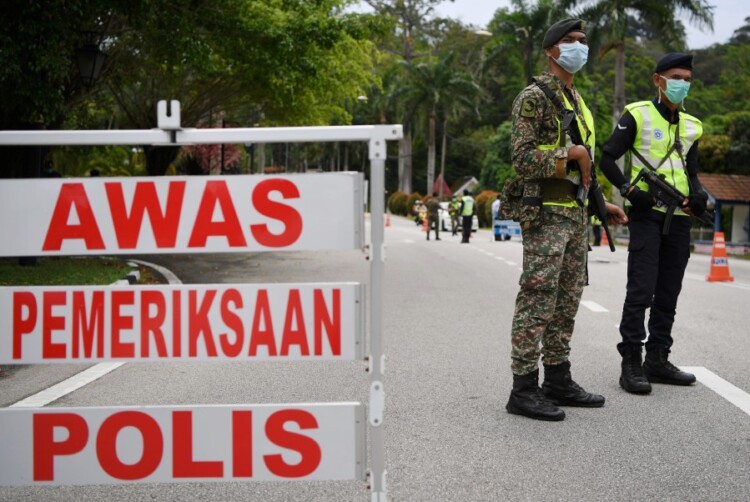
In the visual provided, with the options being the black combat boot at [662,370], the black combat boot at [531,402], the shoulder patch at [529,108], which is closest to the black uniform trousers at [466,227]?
the black combat boot at [662,370]

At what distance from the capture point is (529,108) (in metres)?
5.14

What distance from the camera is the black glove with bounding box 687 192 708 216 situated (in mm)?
5906

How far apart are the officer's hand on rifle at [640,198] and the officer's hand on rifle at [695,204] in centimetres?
21

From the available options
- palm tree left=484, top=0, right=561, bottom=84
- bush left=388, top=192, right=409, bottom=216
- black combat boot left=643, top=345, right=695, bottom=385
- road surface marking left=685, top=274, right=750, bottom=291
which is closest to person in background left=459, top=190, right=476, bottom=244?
road surface marking left=685, top=274, right=750, bottom=291

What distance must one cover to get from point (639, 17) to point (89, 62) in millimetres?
27778

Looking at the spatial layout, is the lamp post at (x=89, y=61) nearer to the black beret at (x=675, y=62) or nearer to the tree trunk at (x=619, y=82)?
the black beret at (x=675, y=62)

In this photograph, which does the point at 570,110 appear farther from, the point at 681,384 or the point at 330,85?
the point at 330,85

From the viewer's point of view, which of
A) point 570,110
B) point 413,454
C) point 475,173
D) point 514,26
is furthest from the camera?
point 475,173

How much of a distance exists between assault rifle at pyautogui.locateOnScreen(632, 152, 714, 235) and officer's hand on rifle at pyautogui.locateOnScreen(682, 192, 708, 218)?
0.11 feet

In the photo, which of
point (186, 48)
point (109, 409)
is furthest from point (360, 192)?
point (186, 48)

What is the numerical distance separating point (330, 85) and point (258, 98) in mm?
2521

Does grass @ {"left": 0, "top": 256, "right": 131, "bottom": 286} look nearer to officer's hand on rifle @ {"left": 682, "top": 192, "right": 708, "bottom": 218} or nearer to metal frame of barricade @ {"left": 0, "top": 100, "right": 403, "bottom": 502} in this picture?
officer's hand on rifle @ {"left": 682, "top": 192, "right": 708, "bottom": 218}

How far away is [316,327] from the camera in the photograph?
10.2 ft

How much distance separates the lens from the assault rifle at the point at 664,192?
5945mm
